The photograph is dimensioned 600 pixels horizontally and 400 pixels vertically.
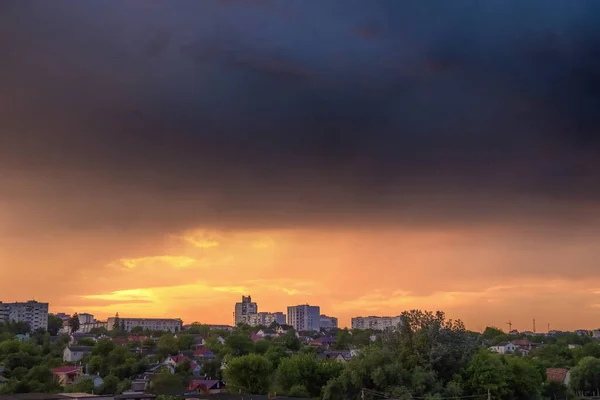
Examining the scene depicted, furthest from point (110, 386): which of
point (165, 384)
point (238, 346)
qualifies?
point (238, 346)

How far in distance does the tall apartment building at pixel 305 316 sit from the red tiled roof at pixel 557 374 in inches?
4966

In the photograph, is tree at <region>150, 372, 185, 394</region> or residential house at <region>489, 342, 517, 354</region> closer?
tree at <region>150, 372, 185, 394</region>

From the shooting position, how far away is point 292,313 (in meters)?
177

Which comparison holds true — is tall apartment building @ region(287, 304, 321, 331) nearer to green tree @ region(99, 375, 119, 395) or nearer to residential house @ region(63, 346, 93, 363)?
residential house @ region(63, 346, 93, 363)

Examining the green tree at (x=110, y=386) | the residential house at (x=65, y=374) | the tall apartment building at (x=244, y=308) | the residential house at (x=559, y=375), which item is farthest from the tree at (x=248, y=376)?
the tall apartment building at (x=244, y=308)

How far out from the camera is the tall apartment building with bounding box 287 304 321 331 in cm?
17414

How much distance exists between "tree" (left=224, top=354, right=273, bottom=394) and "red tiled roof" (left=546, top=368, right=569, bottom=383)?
22.2 meters

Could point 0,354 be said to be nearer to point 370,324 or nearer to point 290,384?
point 290,384

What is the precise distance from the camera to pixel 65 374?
49.2 metres

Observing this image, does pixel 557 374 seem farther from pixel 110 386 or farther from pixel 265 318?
pixel 265 318

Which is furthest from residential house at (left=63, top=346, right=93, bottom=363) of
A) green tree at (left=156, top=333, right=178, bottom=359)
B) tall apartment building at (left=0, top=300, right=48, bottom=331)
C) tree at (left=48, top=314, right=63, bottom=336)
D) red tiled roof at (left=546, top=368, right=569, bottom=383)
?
tall apartment building at (left=0, top=300, right=48, bottom=331)

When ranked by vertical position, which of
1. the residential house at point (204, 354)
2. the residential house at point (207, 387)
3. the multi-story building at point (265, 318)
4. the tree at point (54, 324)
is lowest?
the residential house at point (207, 387)

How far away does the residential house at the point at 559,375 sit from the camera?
4812 centimetres

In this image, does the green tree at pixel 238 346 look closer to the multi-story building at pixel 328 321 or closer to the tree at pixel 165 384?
the tree at pixel 165 384
